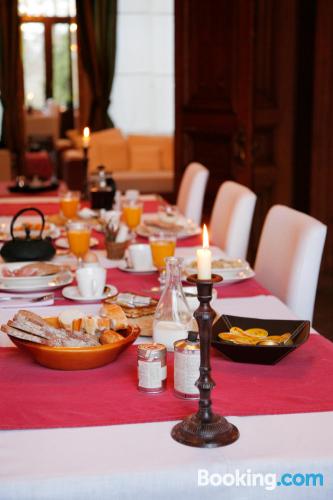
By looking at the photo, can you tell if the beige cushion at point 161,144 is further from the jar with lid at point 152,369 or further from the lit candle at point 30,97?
the lit candle at point 30,97

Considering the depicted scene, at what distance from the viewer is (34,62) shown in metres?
15.0

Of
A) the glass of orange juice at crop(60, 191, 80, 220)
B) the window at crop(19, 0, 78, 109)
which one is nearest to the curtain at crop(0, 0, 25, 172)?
the window at crop(19, 0, 78, 109)

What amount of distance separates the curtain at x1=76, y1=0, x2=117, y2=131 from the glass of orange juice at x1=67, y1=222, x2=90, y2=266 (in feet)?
20.6

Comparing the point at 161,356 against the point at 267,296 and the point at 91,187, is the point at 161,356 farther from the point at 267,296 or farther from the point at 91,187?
the point at 91,187

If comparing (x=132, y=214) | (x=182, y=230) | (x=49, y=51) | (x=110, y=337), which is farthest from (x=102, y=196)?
(x=49, y=51)

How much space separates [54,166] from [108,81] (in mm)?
3114

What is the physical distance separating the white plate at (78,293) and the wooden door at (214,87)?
269 cm

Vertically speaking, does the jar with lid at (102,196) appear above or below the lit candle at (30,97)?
below

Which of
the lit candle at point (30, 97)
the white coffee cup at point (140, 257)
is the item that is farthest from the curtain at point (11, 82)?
the white coffee cup at point (140, 257)

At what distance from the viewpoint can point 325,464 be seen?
133 centimetres

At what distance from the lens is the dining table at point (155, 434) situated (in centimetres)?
130

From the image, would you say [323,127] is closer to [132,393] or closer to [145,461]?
[132,393]

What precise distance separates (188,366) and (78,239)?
134 centimetres

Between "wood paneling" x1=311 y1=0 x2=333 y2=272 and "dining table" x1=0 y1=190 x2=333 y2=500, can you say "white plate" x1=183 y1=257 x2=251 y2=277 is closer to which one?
"dining table" x1=0 y1=190 x2=333 y2=500
